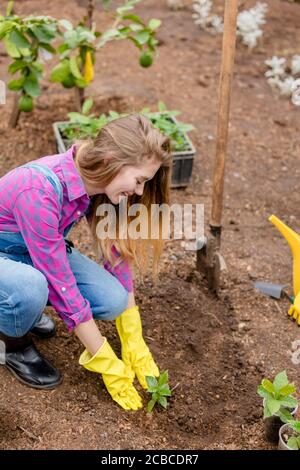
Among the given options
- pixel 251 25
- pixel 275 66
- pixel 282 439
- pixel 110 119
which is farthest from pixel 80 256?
pixel 251 25

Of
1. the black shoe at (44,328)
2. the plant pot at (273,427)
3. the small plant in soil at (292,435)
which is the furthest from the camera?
the black shoe at (44,328)

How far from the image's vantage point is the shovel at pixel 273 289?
262 cm

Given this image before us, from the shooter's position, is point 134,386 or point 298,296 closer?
point 134,386

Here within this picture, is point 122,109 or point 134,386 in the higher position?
point 122,109

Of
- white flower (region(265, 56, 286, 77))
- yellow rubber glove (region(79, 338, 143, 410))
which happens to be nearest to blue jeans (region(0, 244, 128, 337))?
yellow rubber glove (region(79, 338, 143, 410))

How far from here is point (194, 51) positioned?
449 centimetres

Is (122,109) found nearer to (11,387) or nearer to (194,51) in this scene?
(194,51)

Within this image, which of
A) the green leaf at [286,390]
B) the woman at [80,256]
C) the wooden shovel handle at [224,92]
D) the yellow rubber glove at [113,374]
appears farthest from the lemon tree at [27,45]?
the green leaf at [286,390]

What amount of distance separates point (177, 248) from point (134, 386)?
79 centimetres

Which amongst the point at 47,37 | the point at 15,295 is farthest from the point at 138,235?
the point at 47,37

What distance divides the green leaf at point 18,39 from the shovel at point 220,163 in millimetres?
961

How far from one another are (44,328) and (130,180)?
2.33 ft

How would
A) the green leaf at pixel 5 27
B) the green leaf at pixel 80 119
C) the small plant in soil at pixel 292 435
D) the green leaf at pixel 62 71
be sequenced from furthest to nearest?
1. the green leaf at pixel 62 71
2. the green leaf at pixel 80 119
3. the green leaf at pixel 5 27
4. the small plant in soil at pixel 292 435

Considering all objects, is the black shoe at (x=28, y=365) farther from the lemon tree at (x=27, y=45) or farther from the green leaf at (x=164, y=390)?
the lemon tree at (x=27, y=45)
